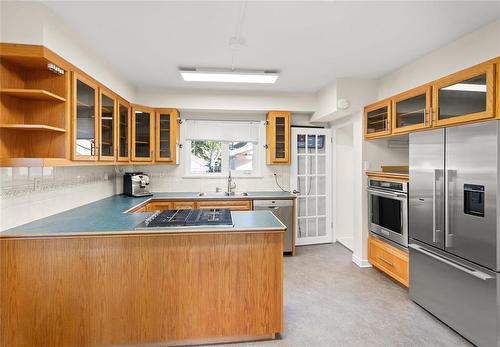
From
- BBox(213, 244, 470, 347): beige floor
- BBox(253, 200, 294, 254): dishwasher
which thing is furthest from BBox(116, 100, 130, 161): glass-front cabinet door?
BBox(213, 244, 470, 347): beige floor

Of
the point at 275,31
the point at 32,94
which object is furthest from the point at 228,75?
the point at 32,94

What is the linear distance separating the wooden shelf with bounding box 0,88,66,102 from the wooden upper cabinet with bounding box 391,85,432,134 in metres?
3.24

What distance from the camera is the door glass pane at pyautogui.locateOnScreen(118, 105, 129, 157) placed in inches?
127

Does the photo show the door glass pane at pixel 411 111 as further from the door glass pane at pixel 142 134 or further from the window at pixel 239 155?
the door glass pane at pixel 142 134

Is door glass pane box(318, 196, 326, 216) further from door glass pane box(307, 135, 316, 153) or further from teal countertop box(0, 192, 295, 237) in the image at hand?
teal countertop box(0, 192, 295, 237)

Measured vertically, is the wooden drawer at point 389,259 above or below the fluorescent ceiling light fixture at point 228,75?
below

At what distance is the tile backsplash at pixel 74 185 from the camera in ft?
6.48

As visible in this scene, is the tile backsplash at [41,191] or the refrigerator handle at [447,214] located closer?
the tile backsplash at [41,191]

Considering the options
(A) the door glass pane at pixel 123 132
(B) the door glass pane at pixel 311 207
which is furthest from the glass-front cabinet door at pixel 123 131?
(B) the door glass pane at pixel 311 207

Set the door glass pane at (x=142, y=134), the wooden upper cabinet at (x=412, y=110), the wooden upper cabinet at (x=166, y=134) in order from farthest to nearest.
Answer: the wooden upper cabinet at (x=166, y=134) → the door glass pane at (x=142, y=134) → the wooden upper cabinet at (x=412, y=110)

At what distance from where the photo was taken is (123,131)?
11.0ft

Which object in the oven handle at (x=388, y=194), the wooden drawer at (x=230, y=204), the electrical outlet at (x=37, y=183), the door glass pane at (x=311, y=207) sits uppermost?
the electrical outlet at (x=37, y=183)

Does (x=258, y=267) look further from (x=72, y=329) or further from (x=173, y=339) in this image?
(x=72, y=329)

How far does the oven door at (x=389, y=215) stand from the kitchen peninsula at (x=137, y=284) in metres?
1.60
